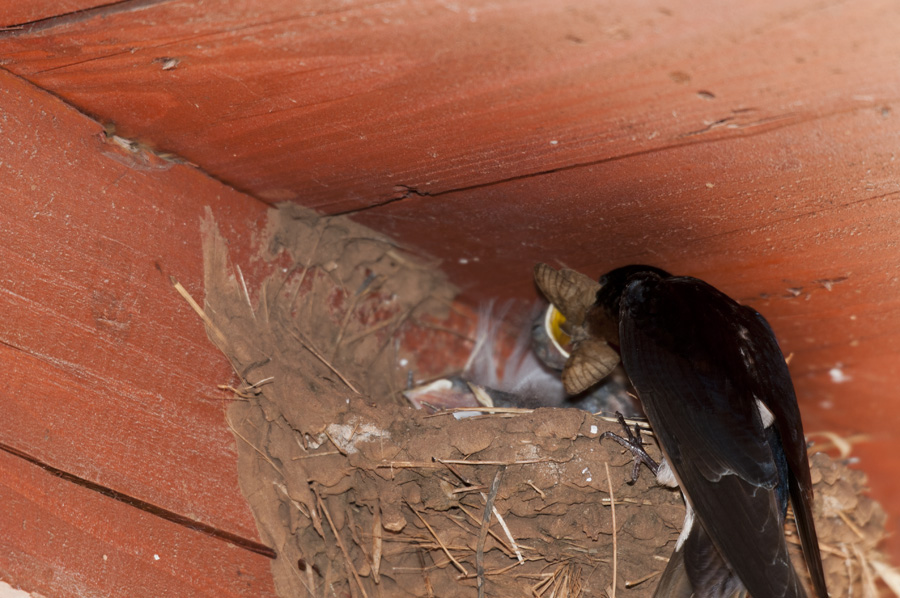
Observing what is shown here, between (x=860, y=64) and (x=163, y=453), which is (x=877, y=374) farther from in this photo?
(x=163, y=453)

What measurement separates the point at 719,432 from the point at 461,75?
3.52ft

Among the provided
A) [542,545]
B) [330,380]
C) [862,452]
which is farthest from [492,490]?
[862,452]

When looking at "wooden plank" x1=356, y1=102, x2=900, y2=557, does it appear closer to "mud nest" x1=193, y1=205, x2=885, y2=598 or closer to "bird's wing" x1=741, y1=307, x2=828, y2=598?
"bird's wing" x1=741, y1=307, x2=828, y2=598

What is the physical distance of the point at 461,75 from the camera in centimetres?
152

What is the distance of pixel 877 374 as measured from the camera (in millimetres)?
2666

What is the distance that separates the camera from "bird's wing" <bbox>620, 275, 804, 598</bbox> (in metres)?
1.85

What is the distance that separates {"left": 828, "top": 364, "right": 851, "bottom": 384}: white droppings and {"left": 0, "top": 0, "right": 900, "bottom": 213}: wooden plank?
1399 millimetres

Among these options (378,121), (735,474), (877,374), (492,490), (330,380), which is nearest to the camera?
(378,121)

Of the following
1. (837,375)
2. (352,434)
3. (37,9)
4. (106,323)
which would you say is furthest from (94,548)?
(837,375)

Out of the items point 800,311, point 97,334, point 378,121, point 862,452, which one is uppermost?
point 378,121

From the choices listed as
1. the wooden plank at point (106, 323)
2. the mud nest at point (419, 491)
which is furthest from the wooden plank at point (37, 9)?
the mud nest at point (419, 491)

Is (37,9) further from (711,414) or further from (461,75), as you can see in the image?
(711,414)

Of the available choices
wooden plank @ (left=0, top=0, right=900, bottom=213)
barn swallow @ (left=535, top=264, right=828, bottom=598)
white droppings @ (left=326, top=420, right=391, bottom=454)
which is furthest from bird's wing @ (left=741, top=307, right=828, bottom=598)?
white droppings @ (left=326, top=420, right=391, bottom=454)

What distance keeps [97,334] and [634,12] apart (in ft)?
4.05
